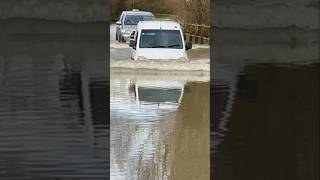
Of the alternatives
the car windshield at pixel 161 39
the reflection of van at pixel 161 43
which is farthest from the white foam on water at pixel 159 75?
the car windshield at pixel 161 39

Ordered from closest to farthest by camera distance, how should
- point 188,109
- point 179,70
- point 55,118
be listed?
point 55,118, point 188,109, point 179,70

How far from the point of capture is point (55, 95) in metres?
4.71

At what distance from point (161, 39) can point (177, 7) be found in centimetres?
970

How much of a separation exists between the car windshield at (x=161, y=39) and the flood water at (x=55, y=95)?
254 inches

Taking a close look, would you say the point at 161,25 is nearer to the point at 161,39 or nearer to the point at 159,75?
the point at 161,39

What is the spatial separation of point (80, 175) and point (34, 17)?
1176 mm

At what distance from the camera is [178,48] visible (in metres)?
11.3

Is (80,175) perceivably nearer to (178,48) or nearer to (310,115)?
(310,115)

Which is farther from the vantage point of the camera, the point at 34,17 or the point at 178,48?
the point at 178,48

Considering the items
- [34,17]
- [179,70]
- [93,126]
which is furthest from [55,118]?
[179,70]

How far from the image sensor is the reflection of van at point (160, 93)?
787 cm

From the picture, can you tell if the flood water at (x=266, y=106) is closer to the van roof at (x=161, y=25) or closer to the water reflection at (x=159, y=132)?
the water reflection at (x=159, y=132)

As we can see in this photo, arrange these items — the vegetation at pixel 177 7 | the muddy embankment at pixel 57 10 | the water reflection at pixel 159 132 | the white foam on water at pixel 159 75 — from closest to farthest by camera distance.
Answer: the muddy embankment at pixel 57 10
the water reflection at pixel 159 132
the white foam on water at pixel 159 75
the vegetation at pixel 177 7

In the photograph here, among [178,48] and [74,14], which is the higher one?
[74,14]
